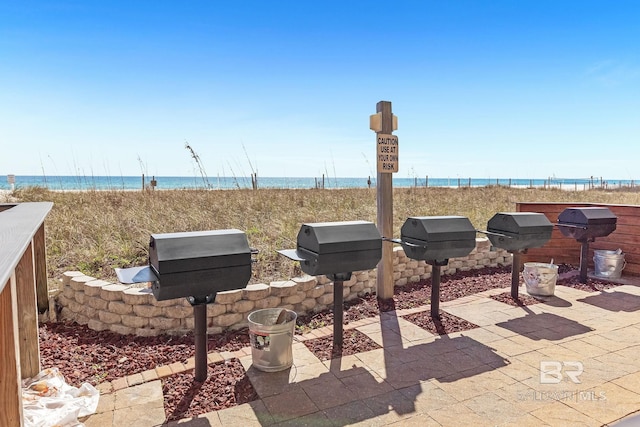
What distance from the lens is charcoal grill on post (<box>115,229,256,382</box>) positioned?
2006 millimetres

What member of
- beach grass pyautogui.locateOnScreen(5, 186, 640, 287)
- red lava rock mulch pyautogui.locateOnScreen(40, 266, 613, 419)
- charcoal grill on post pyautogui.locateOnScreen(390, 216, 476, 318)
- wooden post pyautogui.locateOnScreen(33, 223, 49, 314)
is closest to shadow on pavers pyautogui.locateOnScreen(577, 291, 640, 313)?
red lava rock mulch pyautogui.locateOnScreen(40, 266, 613, 419)

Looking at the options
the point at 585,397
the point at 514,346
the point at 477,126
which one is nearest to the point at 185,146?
the point at 514,346

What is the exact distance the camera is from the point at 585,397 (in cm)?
215

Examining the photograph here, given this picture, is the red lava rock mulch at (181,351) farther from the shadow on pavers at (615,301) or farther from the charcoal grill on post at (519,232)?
the shadow on pavers at (615,301)

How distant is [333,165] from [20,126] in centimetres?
792

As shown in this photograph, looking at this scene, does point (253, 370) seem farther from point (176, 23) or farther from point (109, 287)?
point (176, 23)

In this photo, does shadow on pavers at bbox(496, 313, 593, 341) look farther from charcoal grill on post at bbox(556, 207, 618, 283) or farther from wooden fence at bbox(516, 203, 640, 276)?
wooden fence at bbox(516, 203, 640, 276)

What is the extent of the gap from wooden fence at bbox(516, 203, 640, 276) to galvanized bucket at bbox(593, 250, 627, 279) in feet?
0.55

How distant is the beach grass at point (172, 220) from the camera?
4.41 m

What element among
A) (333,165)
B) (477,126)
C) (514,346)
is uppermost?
(477,126)

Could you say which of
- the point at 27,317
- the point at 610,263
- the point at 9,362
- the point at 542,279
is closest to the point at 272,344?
the point at 9,362

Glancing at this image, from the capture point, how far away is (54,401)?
2100 millimetres

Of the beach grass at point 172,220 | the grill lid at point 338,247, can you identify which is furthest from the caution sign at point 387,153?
the beach grass at point 172,220

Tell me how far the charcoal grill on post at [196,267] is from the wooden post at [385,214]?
209 cm
